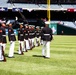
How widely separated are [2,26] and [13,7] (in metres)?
46.9

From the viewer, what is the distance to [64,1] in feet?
224

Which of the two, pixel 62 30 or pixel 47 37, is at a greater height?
pixel 47 37

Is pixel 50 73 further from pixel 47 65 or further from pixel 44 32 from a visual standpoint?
pixel 44 32

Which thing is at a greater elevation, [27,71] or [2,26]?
[2,26]

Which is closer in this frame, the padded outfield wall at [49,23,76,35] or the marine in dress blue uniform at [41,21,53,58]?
the marine in dress blue uniform at [41,21,53,58]

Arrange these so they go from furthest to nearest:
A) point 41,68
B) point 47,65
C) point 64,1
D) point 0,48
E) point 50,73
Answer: point 64,1
point 0,48
point 47,65
point 41,68
point 50,73

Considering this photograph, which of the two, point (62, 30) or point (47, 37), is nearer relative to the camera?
point (47, 37)

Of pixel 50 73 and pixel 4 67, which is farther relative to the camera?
pixel 4 67

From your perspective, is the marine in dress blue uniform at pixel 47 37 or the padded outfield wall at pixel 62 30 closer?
the marine in dress blue uniform at pixel 47 37

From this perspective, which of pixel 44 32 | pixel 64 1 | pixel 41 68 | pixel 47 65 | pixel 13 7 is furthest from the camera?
pixel 64 1

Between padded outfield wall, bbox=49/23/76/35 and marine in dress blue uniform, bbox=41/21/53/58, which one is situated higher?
marine in dress blue uniform, bbox=41/21/53/58

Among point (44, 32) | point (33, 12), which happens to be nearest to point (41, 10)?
point (33, 12)

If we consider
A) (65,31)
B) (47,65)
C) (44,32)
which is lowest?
(65,31)

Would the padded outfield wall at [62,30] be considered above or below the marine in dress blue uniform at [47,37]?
below
